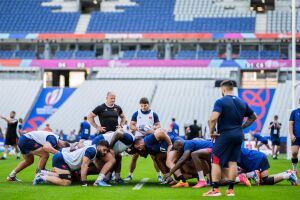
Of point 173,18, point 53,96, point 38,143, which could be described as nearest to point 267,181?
point 38,143

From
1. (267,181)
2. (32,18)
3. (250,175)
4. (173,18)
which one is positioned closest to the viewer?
(250,175)

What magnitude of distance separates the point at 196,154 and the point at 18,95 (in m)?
35.6

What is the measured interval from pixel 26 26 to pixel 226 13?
16.0m

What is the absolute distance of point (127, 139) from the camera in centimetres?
1279

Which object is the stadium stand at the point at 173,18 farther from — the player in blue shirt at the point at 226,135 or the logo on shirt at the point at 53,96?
the player in blue shirt at the point at 226,135

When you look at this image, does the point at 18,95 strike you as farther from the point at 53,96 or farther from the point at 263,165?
the point at 263,165

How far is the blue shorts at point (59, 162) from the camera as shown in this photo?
12.5m

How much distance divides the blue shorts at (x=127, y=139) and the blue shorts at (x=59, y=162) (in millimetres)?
1198

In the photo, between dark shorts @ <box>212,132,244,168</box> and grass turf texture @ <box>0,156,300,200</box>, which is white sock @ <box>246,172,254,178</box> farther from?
dark shorts @ <box>212,132,244,168</box>

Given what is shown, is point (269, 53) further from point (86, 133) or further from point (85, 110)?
point (86, 133)

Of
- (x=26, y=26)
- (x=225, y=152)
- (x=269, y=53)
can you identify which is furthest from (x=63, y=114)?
(x=225, y=152)

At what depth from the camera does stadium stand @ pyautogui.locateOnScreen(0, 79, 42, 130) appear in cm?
4459

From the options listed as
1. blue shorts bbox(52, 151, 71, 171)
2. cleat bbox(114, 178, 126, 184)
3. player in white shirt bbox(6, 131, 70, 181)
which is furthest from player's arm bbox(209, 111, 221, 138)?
player in white shirt bbox(6, 131, 70, 181)

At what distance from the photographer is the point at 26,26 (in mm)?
52594
